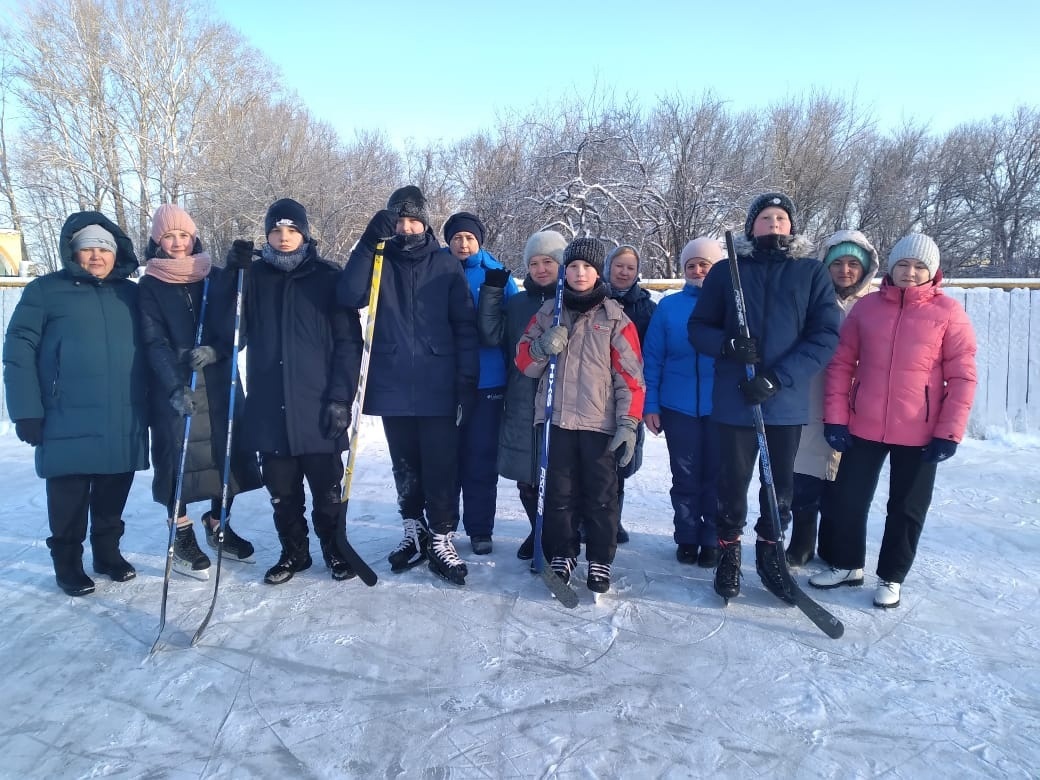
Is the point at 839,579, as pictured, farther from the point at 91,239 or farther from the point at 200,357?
the point at 91,239

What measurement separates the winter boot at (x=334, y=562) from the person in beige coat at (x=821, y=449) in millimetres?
2595

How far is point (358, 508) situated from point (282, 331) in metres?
1.94

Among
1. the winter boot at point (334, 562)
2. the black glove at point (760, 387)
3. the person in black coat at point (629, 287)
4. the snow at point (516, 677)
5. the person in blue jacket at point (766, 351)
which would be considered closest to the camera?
the snow at point (516, 677)

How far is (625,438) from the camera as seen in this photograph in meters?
3.10

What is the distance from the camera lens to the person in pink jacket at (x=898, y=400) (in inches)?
119

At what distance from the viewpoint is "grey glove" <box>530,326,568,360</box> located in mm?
3111

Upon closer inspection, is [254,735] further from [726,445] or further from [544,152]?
[544,152]

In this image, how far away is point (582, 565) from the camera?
3.68 m

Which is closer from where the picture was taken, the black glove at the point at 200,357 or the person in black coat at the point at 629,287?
the black glove at the point at 200,357

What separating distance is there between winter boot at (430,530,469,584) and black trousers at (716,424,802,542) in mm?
1434

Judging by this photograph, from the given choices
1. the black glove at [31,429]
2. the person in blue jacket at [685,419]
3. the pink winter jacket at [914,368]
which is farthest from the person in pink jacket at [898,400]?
the black glove at [31,429]

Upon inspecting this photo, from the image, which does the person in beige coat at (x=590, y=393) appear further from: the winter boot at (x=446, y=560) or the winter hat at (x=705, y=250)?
the winter hat at (x=705, y=250)

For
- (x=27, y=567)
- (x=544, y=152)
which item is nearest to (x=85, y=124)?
(x=544, y=152)

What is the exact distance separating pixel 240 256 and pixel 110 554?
1885mm
